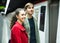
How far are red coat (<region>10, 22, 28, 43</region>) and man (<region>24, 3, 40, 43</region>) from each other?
147 millimetres

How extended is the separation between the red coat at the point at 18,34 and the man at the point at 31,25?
0.48 feet

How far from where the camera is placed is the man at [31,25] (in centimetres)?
233

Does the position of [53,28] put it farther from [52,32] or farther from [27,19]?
[27,19]

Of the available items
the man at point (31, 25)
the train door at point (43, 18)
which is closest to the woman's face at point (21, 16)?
the man at point (31, 25)

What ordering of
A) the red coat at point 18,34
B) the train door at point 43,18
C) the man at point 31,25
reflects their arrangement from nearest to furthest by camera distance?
the red coat at point 18,34 → the man at point 31,25 → the train door at point 43,18

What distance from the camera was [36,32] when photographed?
2.42 metres

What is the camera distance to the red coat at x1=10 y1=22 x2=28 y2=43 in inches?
83.9

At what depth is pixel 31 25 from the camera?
7.80 feet

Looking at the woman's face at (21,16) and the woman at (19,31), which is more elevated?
the woman's face at (21,16)

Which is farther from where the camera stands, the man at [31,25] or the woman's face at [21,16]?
the man at [31,25]

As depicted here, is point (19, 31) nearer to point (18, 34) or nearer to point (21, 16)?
point (18, 34)

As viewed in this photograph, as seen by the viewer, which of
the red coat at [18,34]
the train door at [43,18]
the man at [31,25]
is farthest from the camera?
the train door at [43,18]

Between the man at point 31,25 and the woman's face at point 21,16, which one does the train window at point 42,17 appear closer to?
the man at point 31,25

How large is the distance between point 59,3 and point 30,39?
→ 25.0 inches
